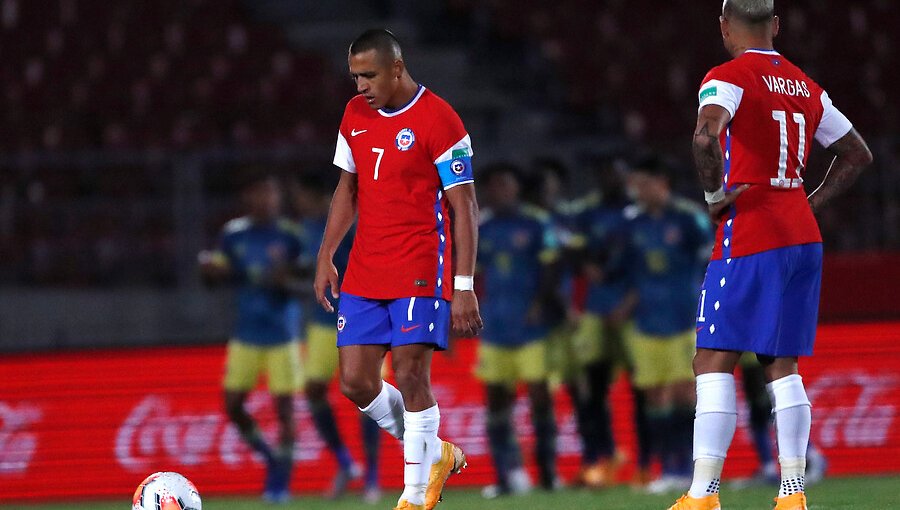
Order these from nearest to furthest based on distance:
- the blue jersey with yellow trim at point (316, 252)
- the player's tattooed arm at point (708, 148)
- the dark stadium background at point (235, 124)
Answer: the player's tattooed arm at point (708, 148) < the blue jersey with yellow trim at point (316, 252) < the dark stadium background at point (235, 124)

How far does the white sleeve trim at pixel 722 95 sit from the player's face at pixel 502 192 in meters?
4.62

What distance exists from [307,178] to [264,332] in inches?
51.3

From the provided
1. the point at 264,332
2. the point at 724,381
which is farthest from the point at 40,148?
the point at 724,381

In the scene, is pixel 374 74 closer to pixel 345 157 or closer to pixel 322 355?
pixel 345 157

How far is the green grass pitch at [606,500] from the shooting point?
812cm

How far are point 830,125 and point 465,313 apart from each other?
1.77m

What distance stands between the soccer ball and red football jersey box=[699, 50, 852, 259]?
99.7 inches

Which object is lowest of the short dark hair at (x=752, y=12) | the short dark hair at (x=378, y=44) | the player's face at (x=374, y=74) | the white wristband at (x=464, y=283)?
the white wristband at (x=464, y=283)

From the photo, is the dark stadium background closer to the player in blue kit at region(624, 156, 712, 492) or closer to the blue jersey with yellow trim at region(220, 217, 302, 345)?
the blue jersey with yellow trim at region(220, 217, 302, 345)

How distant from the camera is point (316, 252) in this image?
Answer: 10898 millimetres

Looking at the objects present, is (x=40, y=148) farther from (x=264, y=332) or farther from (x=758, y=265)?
(x=758, y=265)

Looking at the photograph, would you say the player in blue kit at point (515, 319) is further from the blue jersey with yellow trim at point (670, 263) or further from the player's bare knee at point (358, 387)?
the player's bare knee at point (358, 387)

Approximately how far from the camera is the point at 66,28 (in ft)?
57.5

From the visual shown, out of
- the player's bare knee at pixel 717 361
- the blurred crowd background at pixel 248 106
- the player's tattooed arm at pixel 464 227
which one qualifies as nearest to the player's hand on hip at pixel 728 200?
the player's bare knee at pixel 717 361
